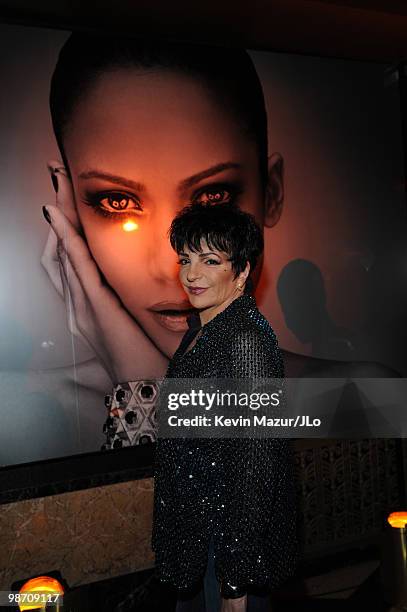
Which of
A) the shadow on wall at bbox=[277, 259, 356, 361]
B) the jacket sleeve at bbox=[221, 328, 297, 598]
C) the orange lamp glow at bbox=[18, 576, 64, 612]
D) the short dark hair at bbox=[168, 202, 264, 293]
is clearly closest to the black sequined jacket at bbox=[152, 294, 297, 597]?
the jacket sleeve at bbox=[221, 328, 297, 598]

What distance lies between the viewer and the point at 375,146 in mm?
3018

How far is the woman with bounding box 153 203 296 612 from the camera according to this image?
118 cm

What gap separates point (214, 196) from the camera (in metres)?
2.64

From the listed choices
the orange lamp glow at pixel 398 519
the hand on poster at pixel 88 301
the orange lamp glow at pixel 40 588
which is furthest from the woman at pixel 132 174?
the orange lamp glow at pixel 398 519

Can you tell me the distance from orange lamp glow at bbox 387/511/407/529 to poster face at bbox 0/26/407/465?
791 mm

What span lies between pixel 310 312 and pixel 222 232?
5.27 feet

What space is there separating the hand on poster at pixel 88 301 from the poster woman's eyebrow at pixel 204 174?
52cm

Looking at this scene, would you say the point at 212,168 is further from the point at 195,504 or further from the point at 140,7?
the point at 195,504

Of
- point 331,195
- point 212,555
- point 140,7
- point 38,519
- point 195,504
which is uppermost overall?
point 140,7

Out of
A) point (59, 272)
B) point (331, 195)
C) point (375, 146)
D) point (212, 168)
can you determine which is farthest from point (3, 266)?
point (375, 146)

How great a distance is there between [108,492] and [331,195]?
1.86m

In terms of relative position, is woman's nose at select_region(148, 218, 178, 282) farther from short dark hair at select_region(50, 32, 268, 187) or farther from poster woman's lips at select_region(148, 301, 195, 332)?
short dark hair at select_region(50, 32, 268, 187)

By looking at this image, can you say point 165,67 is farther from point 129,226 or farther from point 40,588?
point 40,588

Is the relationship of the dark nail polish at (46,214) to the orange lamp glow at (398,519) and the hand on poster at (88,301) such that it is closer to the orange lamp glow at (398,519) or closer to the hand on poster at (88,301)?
the hand on poster at (88,301)
